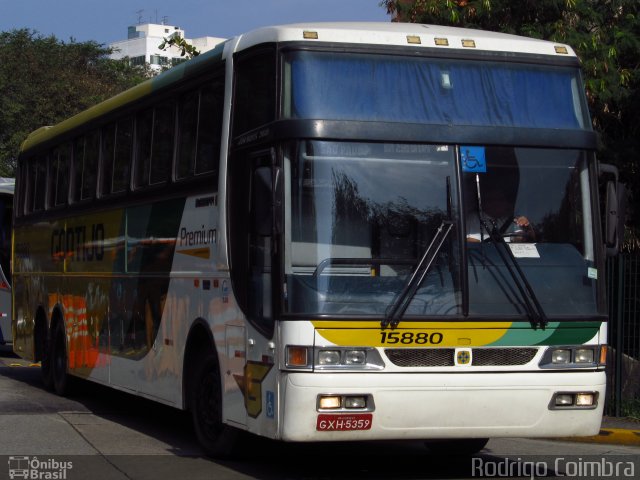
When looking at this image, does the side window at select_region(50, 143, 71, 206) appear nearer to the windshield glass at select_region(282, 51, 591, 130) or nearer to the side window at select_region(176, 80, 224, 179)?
the side window at select_region(176, 80, 224, 179)

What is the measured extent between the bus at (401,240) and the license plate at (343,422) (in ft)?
0.05

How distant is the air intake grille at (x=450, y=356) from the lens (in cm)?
863

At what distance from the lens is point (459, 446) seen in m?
10.9

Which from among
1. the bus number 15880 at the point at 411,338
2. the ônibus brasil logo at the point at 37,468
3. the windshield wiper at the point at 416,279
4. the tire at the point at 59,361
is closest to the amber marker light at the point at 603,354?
the bus number 15880 at the point at 411,338

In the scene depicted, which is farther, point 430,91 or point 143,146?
point 143,146

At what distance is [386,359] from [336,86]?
2.09 metres

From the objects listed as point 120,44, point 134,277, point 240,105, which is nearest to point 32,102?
point 134,277

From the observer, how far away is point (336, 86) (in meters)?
8.97

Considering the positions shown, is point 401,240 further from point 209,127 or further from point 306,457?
point 306,457

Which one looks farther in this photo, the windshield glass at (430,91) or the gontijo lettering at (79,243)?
the gontijo lettering at (79,243)

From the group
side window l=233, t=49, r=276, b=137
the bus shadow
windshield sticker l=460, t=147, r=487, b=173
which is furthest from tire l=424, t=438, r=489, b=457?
side window l=233, t=49, r=276, b=137

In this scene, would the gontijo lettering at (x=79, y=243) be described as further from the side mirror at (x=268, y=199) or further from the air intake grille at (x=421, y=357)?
the air intake grille at (x=421, y=357)

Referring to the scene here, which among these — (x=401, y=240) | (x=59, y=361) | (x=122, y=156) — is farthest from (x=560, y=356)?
(x=59, y=361)

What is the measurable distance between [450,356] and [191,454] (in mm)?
3154
